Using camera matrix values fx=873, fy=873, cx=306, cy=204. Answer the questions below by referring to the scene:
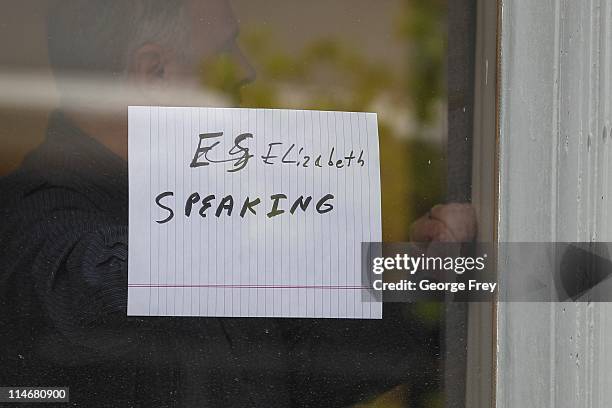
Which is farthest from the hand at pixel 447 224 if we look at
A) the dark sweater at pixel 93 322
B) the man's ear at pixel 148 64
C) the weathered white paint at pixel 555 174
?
the man's ear at pixel 148 64

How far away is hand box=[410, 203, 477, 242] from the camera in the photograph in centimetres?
95

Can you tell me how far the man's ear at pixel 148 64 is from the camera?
92 cm

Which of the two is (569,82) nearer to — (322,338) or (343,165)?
(343,165)

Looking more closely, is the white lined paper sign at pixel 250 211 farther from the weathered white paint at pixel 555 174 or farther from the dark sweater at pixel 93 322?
the weathered white paint at pixel 555 174

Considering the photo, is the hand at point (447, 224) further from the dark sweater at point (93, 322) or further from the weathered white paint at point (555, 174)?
the dark sweater at point (93, 322)

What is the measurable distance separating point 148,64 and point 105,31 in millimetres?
56

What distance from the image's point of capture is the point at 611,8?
938 mm

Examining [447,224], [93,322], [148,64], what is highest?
[148,64]

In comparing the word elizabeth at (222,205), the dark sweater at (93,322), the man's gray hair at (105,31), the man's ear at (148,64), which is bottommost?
the dark sweater at (93,322)

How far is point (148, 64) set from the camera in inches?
36.3

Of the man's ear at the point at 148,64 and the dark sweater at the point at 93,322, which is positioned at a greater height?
the man's ear at the point at 148,64

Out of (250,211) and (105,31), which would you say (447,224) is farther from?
(105,31)

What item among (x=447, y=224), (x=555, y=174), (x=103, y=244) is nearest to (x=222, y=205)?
(x=103, y=244)

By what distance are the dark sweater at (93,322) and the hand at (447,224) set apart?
5.6 inches
